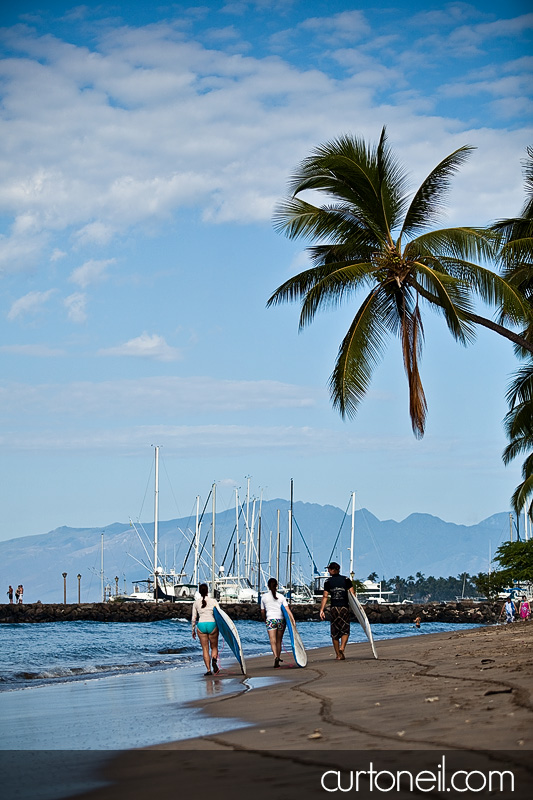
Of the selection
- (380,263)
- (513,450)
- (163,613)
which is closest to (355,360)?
(380,263)

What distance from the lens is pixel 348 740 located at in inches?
244

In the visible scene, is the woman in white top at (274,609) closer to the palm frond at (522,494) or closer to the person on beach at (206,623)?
the person on beach at (206,623)

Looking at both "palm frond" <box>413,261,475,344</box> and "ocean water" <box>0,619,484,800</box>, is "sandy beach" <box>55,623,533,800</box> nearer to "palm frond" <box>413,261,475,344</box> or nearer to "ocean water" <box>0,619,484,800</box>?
"ocean water" <box>0,619,484,800</box>

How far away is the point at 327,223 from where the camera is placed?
18328 millimetres

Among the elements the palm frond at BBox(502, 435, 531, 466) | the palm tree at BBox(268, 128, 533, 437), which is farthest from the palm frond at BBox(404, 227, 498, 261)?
the palm frond at BBox(502, 435, 531, 466)

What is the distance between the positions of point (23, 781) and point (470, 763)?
303 centimetres

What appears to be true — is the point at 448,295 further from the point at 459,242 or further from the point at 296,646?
the point at 296,646

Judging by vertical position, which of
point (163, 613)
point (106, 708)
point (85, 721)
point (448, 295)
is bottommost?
point (163, 613)

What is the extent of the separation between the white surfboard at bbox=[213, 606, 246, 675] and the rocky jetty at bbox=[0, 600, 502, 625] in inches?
2341

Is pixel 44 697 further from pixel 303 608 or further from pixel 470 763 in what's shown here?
pixel 303 608

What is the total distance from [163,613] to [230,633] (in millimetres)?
62664

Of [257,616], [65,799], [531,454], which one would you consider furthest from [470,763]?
[257,616]

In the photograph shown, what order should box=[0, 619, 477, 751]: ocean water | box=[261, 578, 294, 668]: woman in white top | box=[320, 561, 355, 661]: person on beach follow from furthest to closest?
box=[261, 578, 294, 668]: woman in white top
box=[320, 561, 355, 661]: person on beach
box=[0, 619, 477, 751]: ocean water

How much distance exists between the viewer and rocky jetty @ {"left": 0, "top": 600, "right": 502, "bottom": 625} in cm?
7438
